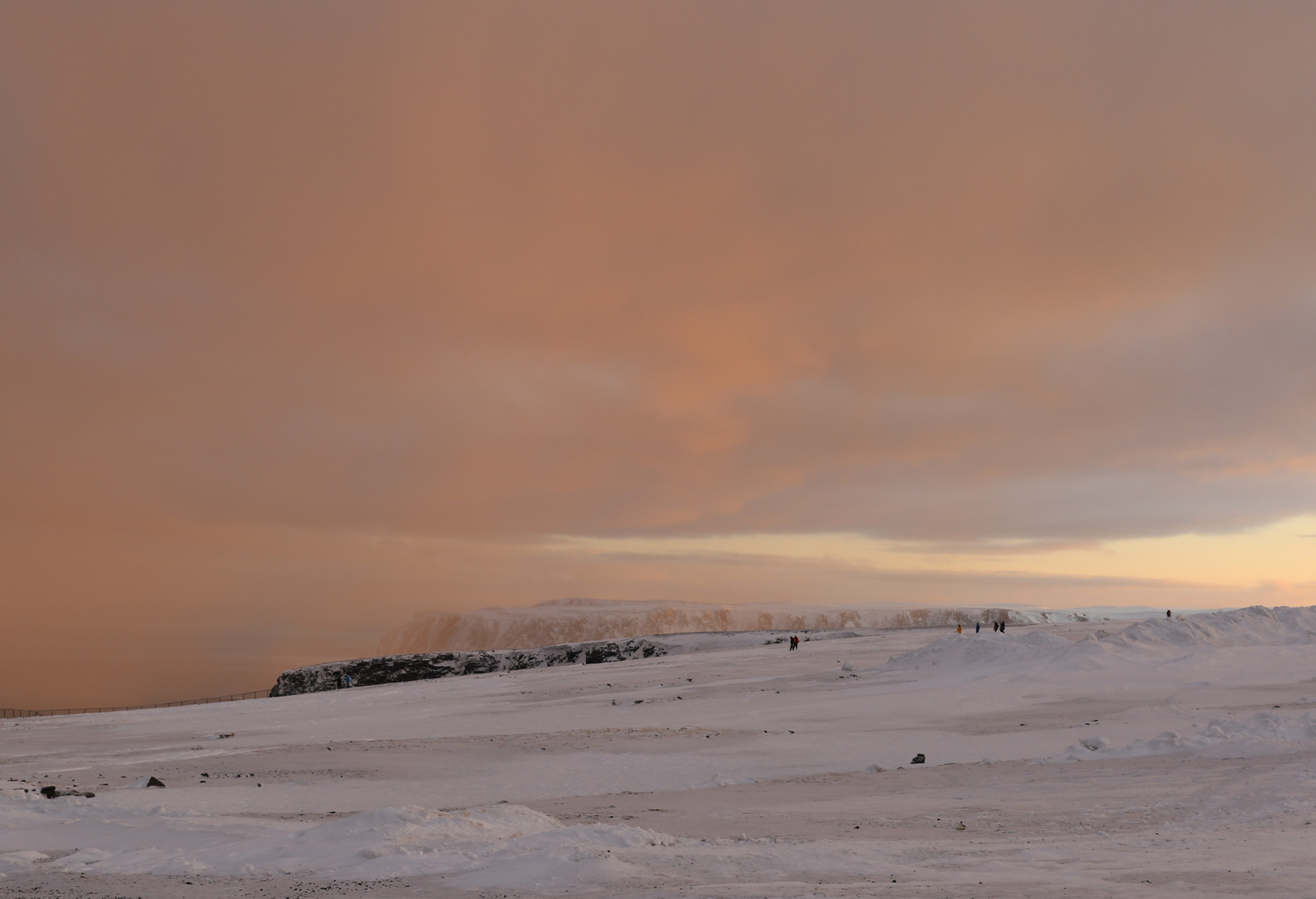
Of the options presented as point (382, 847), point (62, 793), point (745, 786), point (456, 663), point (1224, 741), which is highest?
point (382, 847)

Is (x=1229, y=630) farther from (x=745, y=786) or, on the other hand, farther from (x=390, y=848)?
(x=390, y=848)

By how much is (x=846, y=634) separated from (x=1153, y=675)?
42012 millimetres

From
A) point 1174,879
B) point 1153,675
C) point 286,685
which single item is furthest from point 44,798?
point 286,685

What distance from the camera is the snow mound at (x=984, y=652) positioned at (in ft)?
128

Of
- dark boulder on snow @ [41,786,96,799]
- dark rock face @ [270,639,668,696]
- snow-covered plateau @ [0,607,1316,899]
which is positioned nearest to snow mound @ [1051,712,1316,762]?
snow-covered plateau @ [0,607,1316,899]

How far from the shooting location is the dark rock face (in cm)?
8738

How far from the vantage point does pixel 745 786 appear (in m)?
19.8

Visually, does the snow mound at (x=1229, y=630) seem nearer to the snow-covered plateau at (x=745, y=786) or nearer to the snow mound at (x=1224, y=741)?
the snow-covered plateau at (x=745, y=786)

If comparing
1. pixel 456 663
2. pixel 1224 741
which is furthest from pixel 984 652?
pixel 456 663

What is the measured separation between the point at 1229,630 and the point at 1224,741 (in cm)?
2712

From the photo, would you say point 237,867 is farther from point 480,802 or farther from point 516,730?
point 516,730

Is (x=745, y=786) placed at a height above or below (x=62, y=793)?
below

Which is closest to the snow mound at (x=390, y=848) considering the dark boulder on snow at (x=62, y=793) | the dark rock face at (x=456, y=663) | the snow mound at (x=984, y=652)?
the dark boulder on snow at (x=62, y=793)

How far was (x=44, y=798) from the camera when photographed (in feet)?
58.6
